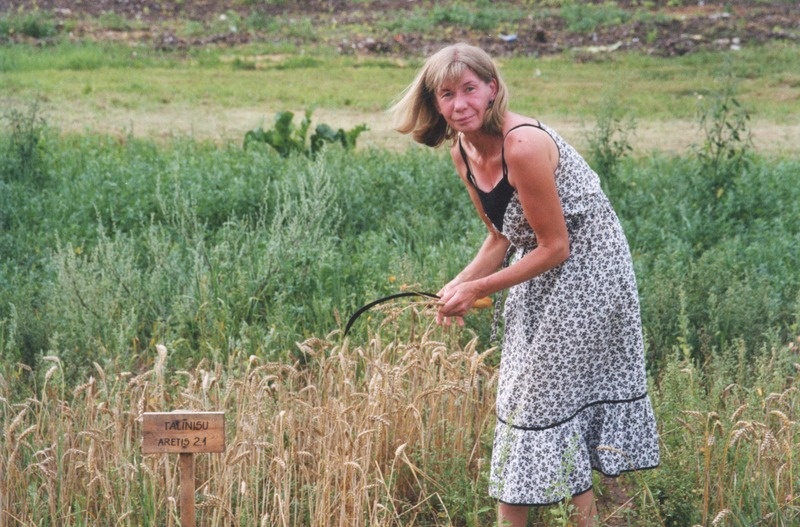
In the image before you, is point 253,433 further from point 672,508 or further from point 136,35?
point 136,35

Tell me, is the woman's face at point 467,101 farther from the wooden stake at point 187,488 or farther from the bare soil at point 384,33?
the bare soil at point 384,33

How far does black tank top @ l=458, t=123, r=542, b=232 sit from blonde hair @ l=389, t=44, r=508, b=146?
0.22ft

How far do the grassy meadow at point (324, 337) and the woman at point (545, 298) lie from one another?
0.21 meters

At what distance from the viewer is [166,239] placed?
19.8 ft

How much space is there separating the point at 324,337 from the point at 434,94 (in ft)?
5.57

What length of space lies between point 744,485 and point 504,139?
128cm

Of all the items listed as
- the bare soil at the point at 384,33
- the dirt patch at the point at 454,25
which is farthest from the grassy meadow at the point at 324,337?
the dirt patch at the point at 454,25

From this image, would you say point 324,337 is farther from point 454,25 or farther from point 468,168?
point 454,25

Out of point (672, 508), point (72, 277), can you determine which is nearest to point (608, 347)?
point (672, 508)

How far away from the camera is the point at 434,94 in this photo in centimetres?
315

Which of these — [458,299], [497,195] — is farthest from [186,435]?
[497,195]

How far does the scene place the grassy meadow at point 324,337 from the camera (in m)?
3.35

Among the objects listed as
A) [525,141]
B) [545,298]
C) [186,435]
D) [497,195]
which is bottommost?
[186,435]

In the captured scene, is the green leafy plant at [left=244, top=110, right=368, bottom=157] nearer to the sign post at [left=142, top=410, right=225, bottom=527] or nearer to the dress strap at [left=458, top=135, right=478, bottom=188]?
the dress strap at [left=458, top=135, right=478, bottom=188]
